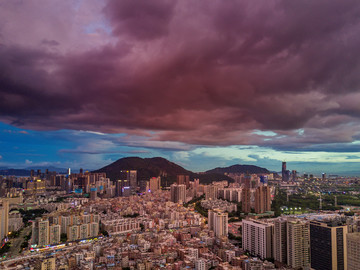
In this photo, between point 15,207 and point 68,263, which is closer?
point 68,263

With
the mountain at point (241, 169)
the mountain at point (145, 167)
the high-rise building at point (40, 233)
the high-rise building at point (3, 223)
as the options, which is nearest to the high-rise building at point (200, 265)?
the high-rise building at point (40, 233)

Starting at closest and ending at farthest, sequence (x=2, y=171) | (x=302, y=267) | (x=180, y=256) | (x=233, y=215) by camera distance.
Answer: (x=302, y=267) < (x=180, y=256) < (x=233, y=215) < (x=2, y=171)

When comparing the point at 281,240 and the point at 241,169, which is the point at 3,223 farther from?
the point at 241,169

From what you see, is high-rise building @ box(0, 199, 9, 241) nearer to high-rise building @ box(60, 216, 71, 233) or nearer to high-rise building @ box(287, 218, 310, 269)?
high-rise building @ box(60, 216, 71, 233)

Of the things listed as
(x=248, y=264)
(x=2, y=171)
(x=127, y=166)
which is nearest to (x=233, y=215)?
(x=248, y=264)

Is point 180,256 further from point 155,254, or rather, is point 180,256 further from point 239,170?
point 239,170

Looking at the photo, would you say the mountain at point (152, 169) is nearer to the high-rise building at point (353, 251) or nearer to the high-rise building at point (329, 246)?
the high-rise building at point (329, 246)

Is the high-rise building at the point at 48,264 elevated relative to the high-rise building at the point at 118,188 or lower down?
elevated
